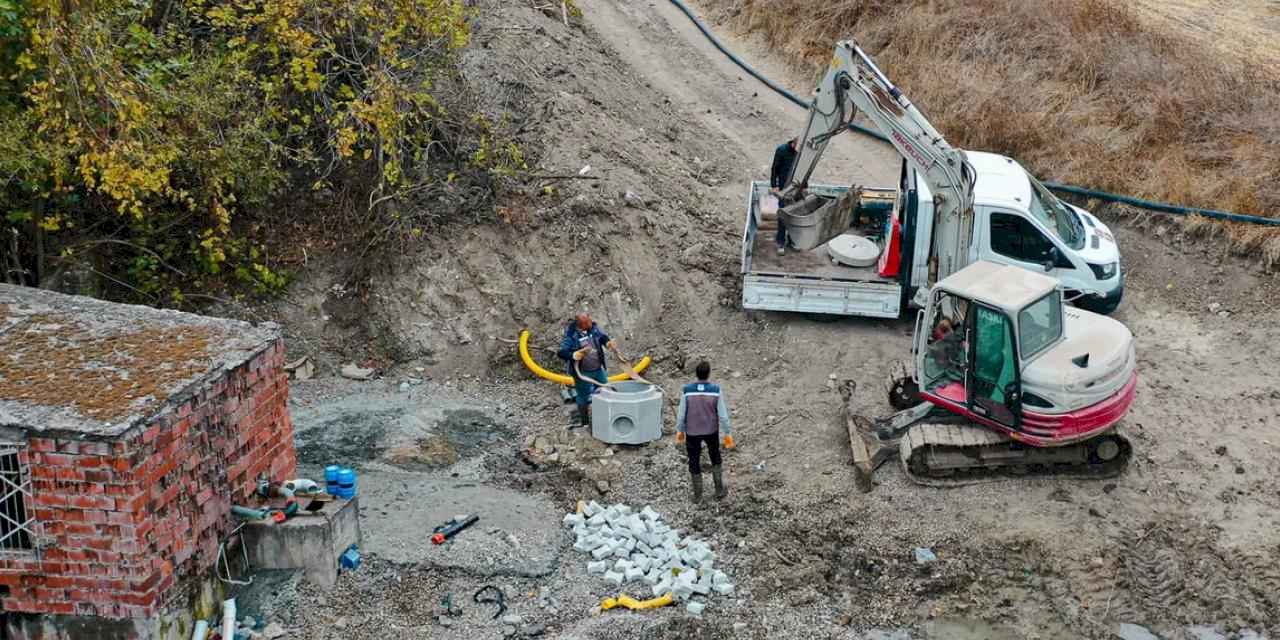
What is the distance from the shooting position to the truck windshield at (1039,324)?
37.6 ft

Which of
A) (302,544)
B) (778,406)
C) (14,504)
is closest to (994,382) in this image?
(778,406)

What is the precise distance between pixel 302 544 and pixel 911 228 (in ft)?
25.6

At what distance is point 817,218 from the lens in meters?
14.8

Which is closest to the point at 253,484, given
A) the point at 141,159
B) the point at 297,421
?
the point at 297,421

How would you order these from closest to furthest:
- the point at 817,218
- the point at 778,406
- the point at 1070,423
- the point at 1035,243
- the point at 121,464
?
the point at 121,464 → the point at 1070,423 → the point at 778,406 → the point at 1035,243 → the point at 817,218

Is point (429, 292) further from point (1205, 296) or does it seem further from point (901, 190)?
point (1205, 296)

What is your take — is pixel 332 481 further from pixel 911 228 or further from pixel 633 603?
pixel 911 228

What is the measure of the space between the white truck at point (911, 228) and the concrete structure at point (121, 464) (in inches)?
261

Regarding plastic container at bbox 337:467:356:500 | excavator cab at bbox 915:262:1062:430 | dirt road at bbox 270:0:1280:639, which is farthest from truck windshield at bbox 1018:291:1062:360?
plastic container at bbox 337:467:356:500

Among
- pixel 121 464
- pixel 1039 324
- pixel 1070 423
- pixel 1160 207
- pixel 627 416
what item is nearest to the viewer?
pixel 121 464

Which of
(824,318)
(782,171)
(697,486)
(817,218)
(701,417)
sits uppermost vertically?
(782,171)

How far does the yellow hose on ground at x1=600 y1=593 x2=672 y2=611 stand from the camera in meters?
10.3

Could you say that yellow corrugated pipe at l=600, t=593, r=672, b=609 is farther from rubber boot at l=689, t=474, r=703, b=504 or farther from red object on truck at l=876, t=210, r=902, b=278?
red object on truck at l=876, t=210, r=902, b=278

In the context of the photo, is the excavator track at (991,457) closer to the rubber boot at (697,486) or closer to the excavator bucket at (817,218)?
the rubber boot at (697,486)
